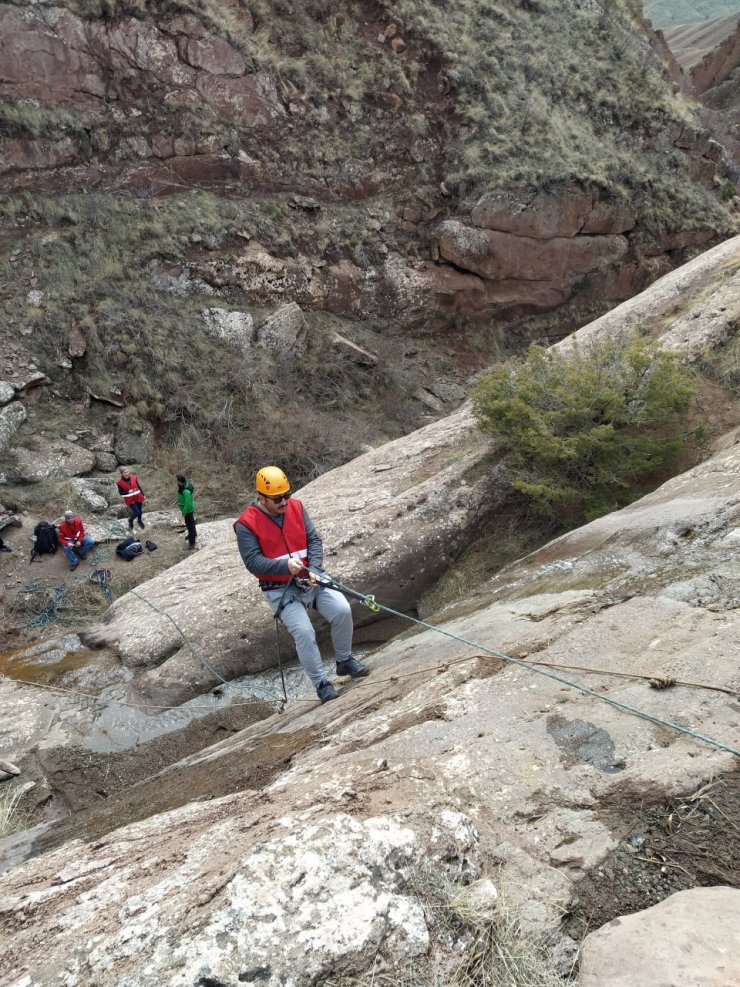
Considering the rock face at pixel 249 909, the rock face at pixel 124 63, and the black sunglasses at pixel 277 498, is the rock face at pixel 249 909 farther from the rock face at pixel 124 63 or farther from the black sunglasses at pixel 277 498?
the rock face at pixel 124 63

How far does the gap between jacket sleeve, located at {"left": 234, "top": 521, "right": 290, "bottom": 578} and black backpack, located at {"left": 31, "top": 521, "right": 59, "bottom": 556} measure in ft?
24.8

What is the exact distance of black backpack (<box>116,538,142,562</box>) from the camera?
10945 millimetres

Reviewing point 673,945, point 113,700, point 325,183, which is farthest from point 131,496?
point 325,183

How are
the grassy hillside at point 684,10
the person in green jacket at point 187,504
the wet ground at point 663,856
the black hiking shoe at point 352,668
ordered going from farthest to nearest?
the grassy hillside at point 684,10 < the person in green jacket at point 187,504 < the black hiking shoe at point 352,668 < the wet ground at point 663,856

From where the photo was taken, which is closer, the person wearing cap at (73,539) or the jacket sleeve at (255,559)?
the jacket sleeve at (255,559)

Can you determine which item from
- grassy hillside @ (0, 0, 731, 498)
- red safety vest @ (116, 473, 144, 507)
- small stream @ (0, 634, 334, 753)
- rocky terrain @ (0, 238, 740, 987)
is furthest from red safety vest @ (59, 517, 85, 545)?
rocky terrain @ (0, 238, 740, 987)

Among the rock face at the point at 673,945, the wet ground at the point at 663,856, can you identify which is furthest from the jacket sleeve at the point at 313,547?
the rock face at the point at 673,945

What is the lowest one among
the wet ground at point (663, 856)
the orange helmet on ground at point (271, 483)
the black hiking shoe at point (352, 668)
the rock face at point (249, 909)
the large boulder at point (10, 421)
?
the wet ground at point (663, 856)

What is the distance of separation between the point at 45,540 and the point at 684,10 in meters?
156

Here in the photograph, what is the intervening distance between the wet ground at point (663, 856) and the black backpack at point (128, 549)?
974 centimetres

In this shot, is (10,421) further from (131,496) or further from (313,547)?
(313,547)

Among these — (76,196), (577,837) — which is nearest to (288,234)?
(76,196)

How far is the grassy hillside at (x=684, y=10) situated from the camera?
115188 mm

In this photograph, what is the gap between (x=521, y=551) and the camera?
6742mm
